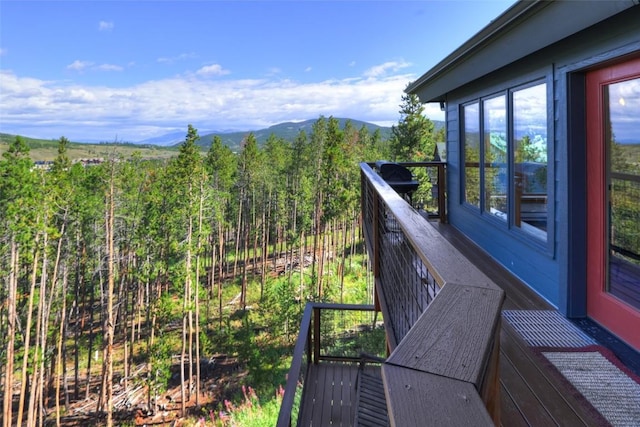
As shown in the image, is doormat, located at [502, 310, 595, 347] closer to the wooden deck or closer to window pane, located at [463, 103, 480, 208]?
the wooden deck

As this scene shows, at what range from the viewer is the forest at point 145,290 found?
1605cm

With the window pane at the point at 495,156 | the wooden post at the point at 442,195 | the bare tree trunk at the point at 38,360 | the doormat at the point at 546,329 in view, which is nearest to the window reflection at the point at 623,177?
the doormat at the point at 546,329

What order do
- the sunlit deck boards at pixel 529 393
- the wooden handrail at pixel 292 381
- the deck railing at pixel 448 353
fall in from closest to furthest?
the deck railing at pixel 448 353, the sunlit deck boards at pixel 529 393, the wooden handrail at pixel 292 381

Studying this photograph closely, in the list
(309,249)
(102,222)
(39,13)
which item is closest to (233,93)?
(39,13)

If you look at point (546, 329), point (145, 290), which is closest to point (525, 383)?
point (546, 329)

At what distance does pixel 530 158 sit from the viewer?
3.42 metres

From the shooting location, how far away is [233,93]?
294 feet

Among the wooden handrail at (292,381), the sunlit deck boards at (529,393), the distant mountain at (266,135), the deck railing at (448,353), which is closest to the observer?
the deck railing at (448,353)

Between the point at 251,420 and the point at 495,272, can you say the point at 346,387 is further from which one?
the point at 251,420

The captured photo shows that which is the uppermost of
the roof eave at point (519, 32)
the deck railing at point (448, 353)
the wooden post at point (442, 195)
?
the roof eave at point (519, 32)

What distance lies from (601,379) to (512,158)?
7.23 ft

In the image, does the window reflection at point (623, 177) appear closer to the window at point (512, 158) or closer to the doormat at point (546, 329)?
the doormat at point (546, 329)

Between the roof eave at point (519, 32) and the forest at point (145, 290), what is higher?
the roof eave at point (519, 32)

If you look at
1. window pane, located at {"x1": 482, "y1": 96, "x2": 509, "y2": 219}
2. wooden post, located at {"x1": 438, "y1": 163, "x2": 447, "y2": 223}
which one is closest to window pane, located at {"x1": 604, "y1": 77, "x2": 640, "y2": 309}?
window pane, located at {"x1": 482, "y1": 96, "x2": 509, "y2": 219}
